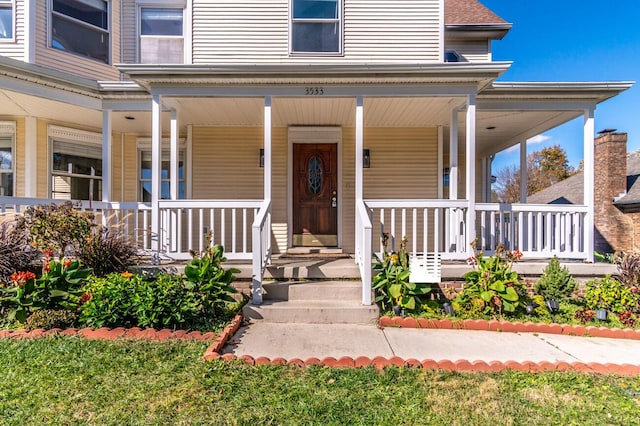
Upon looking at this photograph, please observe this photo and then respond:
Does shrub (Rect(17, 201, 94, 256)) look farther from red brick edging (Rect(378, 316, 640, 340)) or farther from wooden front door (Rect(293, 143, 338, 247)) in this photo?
red brick edging (Rect(378, 316, 640, 340))

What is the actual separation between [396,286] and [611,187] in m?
12.7

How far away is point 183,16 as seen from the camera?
25.4 feet

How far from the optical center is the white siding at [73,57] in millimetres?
6906

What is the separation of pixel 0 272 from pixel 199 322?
2.79 meters

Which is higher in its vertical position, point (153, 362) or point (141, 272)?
point (141, 272)

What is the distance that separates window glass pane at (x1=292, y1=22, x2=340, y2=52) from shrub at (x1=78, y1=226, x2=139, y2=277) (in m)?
5.06

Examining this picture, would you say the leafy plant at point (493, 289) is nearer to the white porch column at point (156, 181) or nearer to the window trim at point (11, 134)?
the white porch column at point (156, 181)

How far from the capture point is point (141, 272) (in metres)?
5.22

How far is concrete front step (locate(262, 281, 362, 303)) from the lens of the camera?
4973 millimetres

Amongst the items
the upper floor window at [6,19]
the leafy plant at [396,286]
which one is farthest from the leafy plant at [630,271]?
the upper floor window at [6,19]

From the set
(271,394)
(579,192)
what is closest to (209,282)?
(271,394)

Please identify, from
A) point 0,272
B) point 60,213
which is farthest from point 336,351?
point 0,272

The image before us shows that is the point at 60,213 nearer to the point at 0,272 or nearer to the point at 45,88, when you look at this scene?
the point at 0,272

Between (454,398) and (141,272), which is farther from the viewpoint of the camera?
(141,272)
